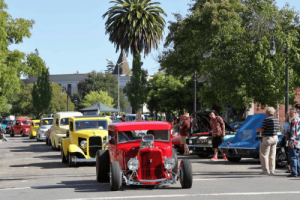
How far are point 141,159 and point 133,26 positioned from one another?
38379mm

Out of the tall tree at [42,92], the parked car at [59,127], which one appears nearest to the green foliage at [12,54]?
the parked car at [59,127]

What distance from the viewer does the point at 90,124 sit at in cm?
1781

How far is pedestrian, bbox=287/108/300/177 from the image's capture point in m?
11.9

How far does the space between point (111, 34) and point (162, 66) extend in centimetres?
1703

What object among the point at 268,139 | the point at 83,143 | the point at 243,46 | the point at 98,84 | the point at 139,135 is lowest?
the point at 83,143

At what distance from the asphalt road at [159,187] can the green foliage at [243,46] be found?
1272cm

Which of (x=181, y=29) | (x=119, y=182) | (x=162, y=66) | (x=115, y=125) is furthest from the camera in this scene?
(x=162, y=66)

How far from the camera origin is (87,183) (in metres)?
11.7

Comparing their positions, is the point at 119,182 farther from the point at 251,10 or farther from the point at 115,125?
the point at 251,10

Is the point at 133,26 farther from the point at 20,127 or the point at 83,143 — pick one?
the point at 83,143

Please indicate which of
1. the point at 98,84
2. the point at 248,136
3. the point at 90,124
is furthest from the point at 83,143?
the point at 98,84

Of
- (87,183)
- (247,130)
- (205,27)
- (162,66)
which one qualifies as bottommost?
(87,183)

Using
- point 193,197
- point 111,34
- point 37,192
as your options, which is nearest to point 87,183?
point 37,192

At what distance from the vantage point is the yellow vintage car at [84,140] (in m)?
16.0
